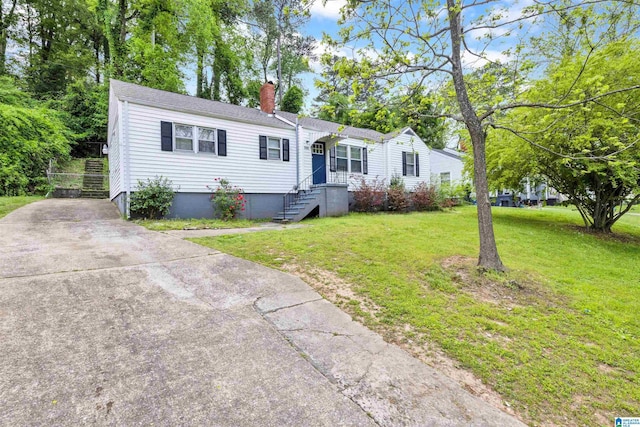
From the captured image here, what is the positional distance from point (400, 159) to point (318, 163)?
5.32m

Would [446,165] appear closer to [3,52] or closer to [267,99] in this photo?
[267,99]

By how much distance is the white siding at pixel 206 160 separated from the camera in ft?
30.8

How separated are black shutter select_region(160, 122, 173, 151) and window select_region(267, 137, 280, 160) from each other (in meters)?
3.69

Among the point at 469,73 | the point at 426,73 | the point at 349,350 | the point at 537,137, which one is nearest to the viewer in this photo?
the point at 349,350

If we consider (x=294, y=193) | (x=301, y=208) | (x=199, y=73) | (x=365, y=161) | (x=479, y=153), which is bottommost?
(x=301, y=208)

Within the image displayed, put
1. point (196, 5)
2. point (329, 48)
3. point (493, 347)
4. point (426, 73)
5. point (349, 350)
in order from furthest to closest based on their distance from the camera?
point (196, 5) → point (426, 73) → point (329, 48) → point (493, 347) → point (349, 350)

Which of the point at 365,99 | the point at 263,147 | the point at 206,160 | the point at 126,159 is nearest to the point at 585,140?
the point at 365,99

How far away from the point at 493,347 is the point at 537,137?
815 centimetres

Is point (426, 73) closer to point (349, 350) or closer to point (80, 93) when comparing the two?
point (349, 350)

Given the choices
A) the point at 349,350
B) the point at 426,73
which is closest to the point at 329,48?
the point at 426,73

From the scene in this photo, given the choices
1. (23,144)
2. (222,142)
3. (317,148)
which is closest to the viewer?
(222,142)

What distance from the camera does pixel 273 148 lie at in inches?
483

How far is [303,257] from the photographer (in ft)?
17.9

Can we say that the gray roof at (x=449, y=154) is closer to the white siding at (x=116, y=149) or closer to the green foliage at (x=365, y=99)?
the green foliage at (x=365, y=99)
